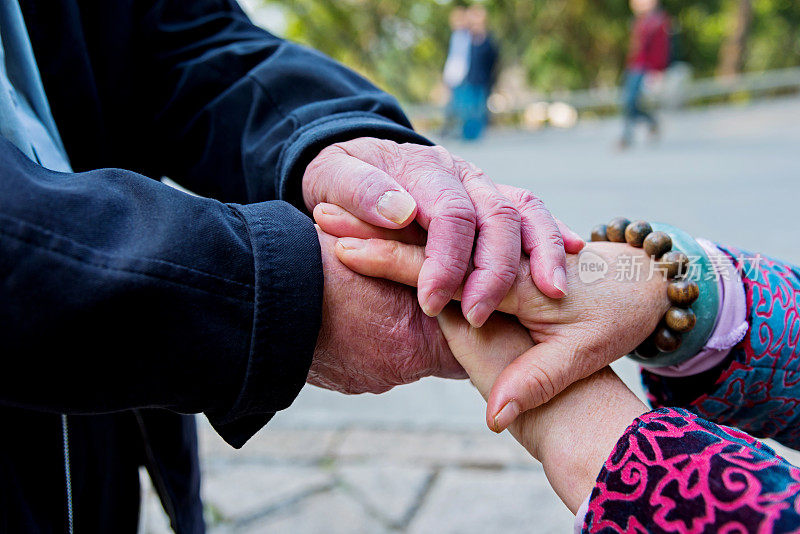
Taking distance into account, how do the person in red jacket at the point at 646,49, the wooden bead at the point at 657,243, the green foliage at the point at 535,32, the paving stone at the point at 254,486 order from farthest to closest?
1. the green foliage at the point at 535,32
2. the person in red jacket at the point at 646,49
3. the paving stone at the point at 254,486
4. the wooden bead at the point at 657,243

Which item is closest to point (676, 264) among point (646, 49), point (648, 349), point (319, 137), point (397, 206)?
point (648, 349)

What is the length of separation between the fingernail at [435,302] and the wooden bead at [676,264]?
0.41 m

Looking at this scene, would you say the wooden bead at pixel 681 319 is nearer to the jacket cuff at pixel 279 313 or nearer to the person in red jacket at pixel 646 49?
the jacket cuff at pixel 279 313

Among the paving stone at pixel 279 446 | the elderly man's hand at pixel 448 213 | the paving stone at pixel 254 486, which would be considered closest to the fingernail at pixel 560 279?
the elderly man's hand at pixel 448 213

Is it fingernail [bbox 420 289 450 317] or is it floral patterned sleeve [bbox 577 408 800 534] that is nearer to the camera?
floral patterned sleeve [bbox 577 408 800 534]

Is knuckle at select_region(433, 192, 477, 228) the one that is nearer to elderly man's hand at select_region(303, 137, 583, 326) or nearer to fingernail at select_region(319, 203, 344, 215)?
elderly man's hand at select_region(303, 137, 583, 326)

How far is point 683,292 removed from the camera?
1031 millimetres

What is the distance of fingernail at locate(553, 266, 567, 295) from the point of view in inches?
38.4

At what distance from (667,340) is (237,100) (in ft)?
2.97

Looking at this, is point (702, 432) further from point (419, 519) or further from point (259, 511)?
point (259, 511)

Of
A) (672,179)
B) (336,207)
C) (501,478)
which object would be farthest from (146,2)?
(672,179)

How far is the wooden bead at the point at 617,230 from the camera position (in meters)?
1.17

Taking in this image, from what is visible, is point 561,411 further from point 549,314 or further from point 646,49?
point 646,49

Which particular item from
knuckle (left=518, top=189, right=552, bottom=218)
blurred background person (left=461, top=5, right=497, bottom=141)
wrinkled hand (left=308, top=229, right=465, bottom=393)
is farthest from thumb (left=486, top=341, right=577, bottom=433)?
blurred background person (left=461, top=5, right=497, bottom=141)
